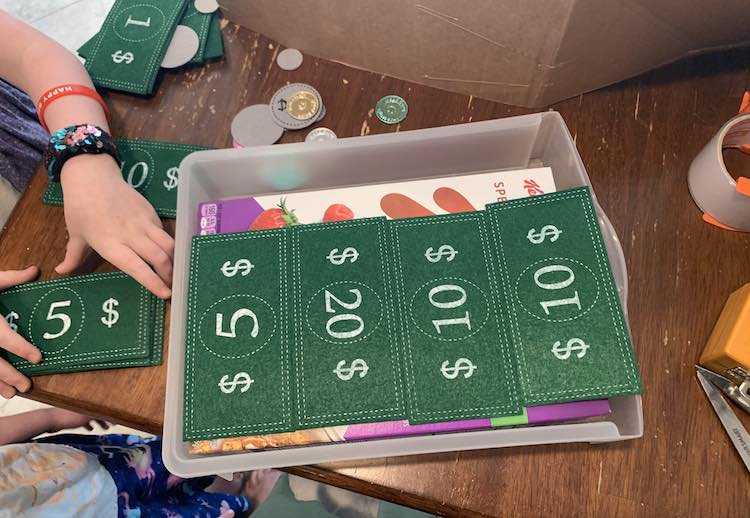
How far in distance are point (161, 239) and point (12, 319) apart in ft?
0.55

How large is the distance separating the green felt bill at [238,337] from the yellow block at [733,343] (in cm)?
37

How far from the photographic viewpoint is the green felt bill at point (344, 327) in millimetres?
432

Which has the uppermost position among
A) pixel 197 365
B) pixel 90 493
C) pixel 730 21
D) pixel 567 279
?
pixel 730 21

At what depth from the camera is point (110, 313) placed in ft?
1.73

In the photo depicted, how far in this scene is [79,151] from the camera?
57 centimetres

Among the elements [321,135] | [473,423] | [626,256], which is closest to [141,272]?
[321,135]

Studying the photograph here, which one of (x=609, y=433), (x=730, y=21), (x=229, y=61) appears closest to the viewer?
(x=609, y=433)

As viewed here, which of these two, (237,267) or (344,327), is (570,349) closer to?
(344,327)

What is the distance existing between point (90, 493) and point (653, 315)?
0.76 m

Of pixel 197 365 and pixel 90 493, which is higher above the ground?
pixel 197 365

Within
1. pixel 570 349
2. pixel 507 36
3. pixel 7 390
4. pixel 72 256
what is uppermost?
pixel 507 36

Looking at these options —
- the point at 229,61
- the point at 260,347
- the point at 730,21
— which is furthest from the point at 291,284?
the point at 730,21

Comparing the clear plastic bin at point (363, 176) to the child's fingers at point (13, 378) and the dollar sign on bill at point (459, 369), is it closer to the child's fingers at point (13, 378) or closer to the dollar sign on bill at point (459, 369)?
the dollar sign on bill at point (459, 369)

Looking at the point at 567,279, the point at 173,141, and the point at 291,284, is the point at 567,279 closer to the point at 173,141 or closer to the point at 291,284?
the point at 291,284
